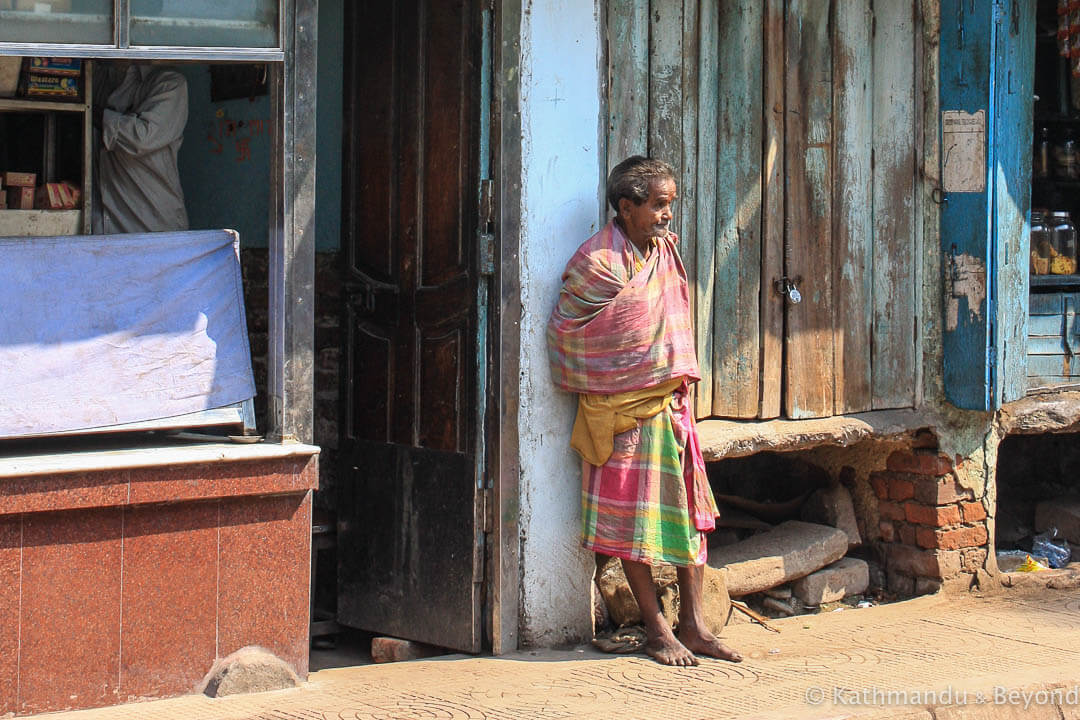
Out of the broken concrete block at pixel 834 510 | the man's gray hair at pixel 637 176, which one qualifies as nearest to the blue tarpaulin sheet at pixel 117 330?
the man's gray hair at pixel 637 176

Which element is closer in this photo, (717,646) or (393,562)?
(717,646)

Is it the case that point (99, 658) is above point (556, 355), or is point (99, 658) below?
below

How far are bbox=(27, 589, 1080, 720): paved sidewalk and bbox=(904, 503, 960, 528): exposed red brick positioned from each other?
67cm

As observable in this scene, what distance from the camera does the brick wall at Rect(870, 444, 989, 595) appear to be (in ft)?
20.5

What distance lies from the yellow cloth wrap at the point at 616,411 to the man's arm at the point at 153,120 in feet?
6.55

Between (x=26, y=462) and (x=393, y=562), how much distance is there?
1761mm

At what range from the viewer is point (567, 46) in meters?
5.13

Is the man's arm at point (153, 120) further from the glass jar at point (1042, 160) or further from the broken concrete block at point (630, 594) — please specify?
the glass jar at point (1042, 160)

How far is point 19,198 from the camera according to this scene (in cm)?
519

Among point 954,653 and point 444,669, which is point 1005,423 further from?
point 444,669

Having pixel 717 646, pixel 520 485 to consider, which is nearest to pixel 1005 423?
pixel 717 646

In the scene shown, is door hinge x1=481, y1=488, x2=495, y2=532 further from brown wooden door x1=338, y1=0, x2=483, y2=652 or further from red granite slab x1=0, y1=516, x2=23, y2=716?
red granite slab x1=0, y1=516, x2=23, y2=716

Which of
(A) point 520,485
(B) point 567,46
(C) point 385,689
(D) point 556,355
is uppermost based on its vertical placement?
(B) point 567,46

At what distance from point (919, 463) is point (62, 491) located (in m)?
3.92
